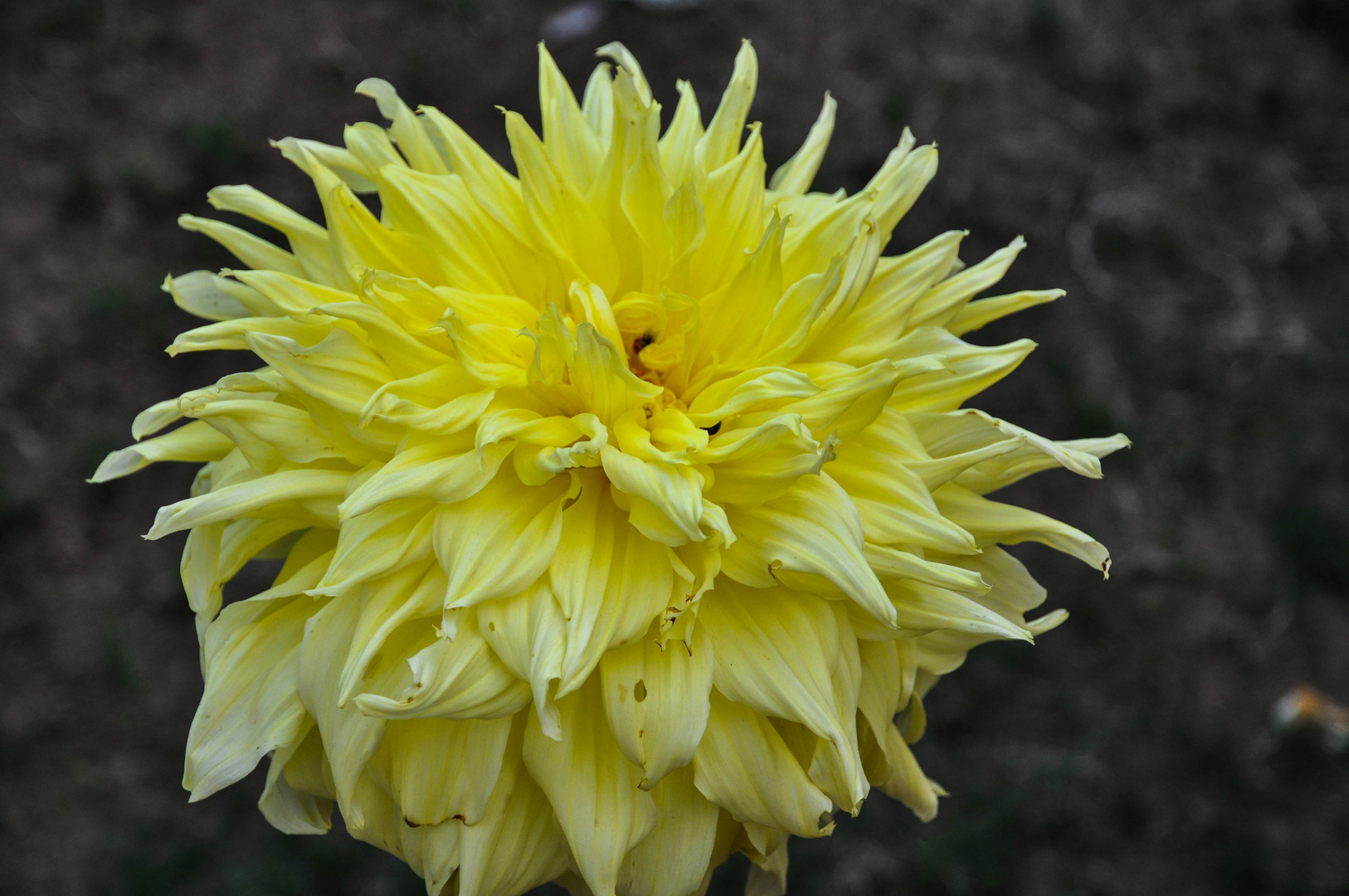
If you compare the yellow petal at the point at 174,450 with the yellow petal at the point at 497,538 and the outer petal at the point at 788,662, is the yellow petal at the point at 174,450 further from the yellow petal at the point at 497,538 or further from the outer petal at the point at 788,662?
the outer petal at the point at 788,662

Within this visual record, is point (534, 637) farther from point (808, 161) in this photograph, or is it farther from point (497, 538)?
point (808, 161)

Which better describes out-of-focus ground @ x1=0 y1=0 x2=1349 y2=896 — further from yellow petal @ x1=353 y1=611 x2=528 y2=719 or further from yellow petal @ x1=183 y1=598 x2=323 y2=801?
yellow petal @ x1=353 y1=611 x2=528 y2=719

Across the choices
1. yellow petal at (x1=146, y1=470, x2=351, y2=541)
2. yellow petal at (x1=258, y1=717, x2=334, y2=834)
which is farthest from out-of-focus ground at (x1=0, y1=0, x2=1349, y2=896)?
yellow petal at (x1=146, y1=470, x2=351, y2=541)

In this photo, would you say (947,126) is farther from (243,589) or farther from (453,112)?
(243,589)

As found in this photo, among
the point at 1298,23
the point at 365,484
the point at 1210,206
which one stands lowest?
the point at 1210,206

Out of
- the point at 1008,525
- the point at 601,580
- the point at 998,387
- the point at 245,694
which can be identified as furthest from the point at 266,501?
the point at 998,387

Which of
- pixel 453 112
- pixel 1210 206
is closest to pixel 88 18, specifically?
pixel 453 112

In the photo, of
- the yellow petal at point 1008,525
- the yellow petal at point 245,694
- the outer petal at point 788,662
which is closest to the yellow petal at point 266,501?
the yellow petal at point 245,694
